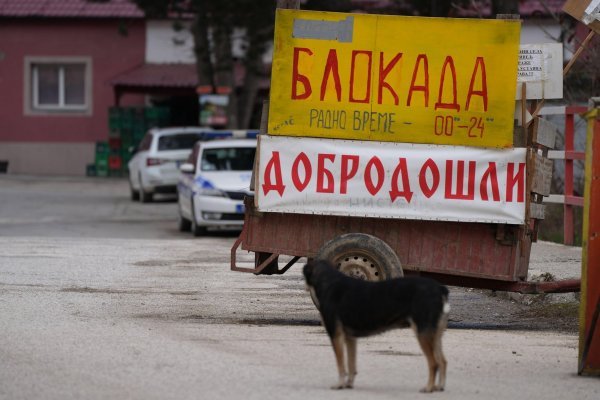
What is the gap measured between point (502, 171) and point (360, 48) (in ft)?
5.15

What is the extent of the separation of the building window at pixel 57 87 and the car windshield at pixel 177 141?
14.6 meters

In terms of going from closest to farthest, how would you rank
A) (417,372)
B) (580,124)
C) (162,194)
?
(417,372), (580,124), (162,194)

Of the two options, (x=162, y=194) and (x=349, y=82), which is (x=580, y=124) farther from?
(x=162, y=194)

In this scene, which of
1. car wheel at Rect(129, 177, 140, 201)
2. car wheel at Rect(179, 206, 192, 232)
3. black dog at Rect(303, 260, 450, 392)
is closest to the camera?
black dog at Rect(303, 260, 450, 392)

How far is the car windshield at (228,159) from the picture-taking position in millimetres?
22344

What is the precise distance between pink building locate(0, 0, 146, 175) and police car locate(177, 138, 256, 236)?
21816mm

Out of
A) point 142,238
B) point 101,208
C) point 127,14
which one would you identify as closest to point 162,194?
point 101,208

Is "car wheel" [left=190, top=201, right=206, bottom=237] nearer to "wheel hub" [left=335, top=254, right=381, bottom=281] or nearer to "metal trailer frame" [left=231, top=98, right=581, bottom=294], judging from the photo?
"metal trailer frame" [left=231, top=98, right=581, bottom=294]

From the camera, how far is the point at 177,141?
102 feet

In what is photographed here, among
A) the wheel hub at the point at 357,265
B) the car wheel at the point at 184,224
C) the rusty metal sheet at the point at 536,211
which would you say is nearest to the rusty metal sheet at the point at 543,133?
the rusty metal sheet at the point at 536,211

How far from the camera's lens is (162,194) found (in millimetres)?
31469

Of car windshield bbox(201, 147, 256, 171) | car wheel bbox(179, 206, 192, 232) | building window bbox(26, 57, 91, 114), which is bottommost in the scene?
building window bbox(26, 57, 91, 114)

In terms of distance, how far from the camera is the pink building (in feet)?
146

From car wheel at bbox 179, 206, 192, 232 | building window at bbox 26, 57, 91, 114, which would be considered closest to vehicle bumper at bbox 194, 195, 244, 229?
car wheel at bbox 179, 206, 192, 232
